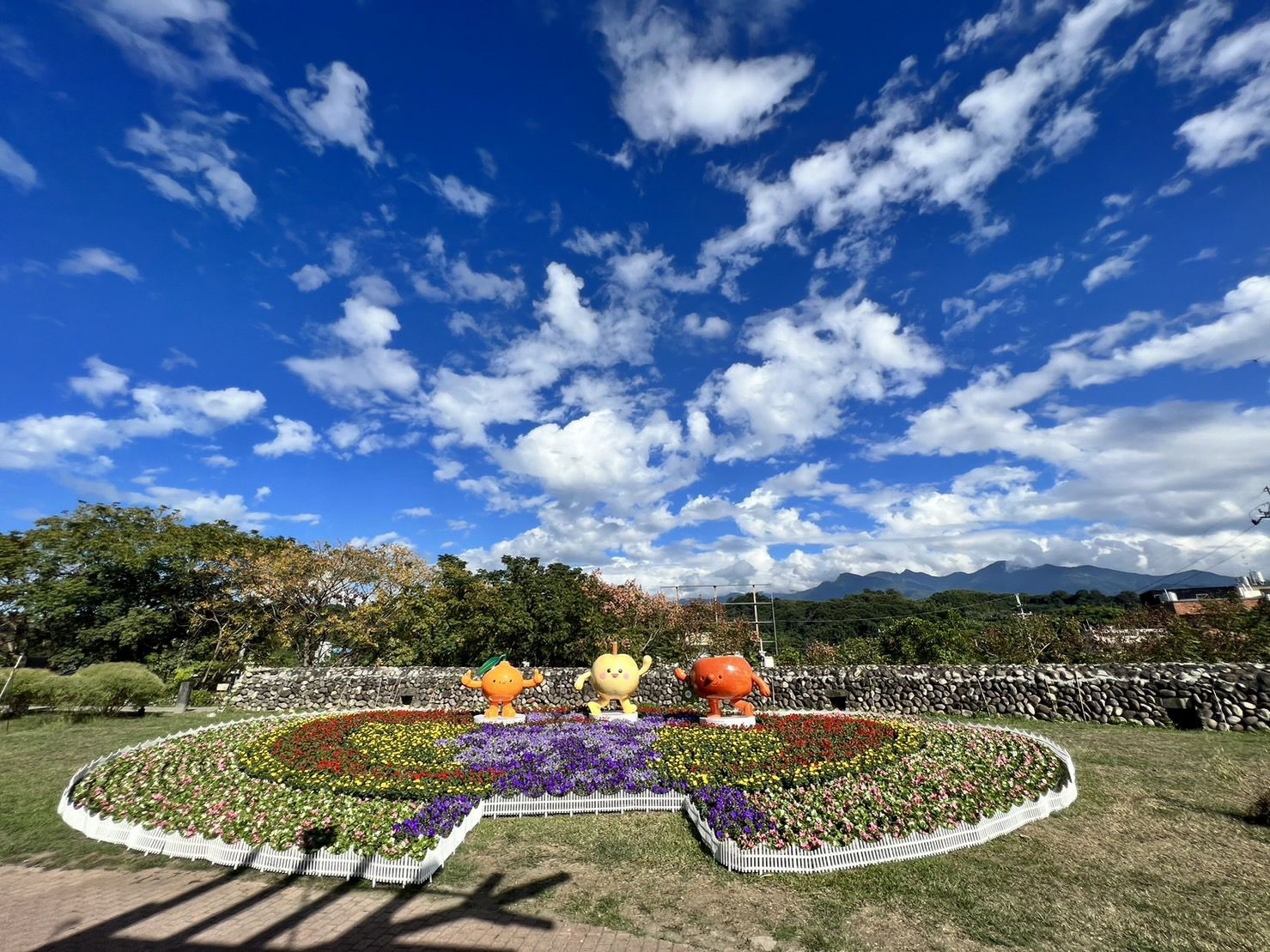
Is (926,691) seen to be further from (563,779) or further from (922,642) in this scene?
(563,779)

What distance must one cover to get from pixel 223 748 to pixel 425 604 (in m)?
14.3

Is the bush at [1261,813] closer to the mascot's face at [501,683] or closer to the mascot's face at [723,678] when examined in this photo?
the mascot's face at [723,678]

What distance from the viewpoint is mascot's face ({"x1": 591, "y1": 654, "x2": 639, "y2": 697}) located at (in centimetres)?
1370

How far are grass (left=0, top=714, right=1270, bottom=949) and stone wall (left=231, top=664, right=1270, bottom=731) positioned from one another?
19.2 feet

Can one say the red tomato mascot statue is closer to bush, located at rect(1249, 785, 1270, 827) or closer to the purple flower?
the purple flower

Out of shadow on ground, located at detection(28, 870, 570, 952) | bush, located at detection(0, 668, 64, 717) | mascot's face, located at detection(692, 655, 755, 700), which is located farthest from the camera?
bush, located at detection(0, 668, 64, 717)

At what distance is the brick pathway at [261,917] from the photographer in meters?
4.99

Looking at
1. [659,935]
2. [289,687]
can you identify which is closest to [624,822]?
[659,935]

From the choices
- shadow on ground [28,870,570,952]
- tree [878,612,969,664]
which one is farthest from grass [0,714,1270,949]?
tree [878,612,969,664]

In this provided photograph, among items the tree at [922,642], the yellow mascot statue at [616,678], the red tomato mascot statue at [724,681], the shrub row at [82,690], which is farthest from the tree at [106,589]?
the tree at [922,642]

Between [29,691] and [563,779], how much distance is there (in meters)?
18.3

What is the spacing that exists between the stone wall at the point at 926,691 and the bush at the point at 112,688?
3.52 meters

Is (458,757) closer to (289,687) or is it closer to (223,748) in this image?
(223,748)

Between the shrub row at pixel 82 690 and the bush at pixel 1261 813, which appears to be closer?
the bush at pixel 1261 813
